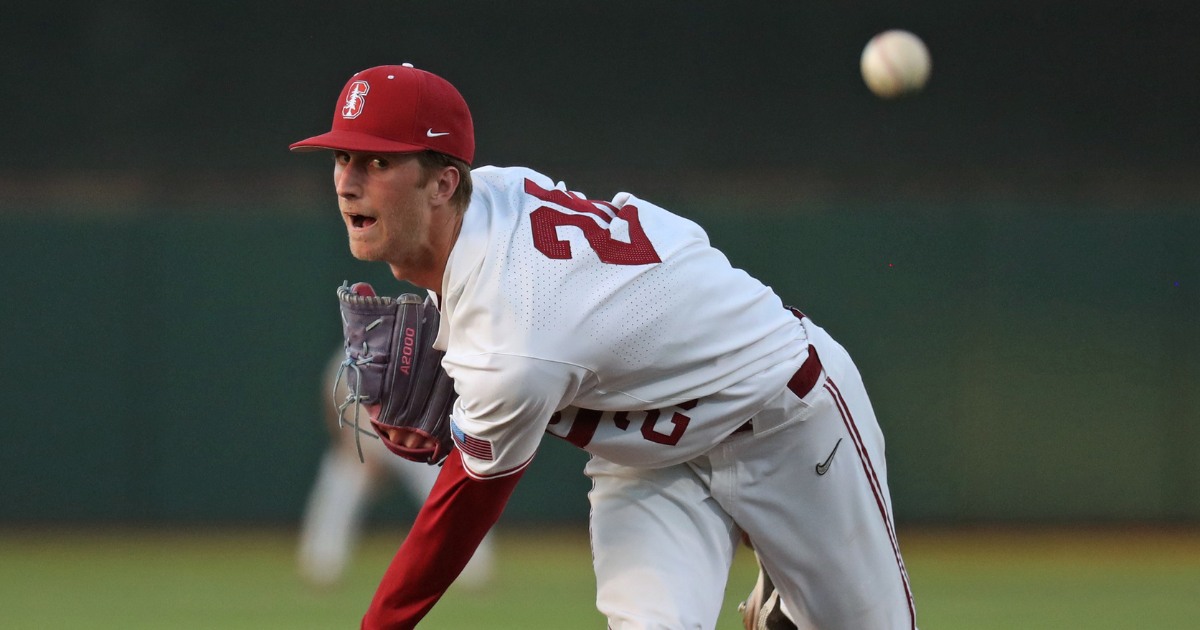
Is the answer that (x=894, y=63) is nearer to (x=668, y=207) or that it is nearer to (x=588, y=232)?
(x=668, y=207)

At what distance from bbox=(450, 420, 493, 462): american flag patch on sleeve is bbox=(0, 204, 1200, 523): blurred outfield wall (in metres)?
5.20

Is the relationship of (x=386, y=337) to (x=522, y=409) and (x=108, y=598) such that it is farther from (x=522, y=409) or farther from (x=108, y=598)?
(x=108, y=598)

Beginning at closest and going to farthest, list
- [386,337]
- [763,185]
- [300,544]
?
[386,337], [300,544], [763,185]

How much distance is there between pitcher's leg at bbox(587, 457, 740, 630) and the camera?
3.10 meters

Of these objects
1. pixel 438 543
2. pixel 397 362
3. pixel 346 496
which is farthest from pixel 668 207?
pixel 438 543

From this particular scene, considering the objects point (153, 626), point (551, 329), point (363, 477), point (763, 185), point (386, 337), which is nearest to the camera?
point (551, 329)

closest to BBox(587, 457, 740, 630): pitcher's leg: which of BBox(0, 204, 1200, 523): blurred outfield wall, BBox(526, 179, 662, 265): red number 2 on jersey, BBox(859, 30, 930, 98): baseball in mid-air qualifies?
BBox(526, 179, 662, 265): red number 2 on jersey

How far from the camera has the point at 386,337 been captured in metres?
3.11

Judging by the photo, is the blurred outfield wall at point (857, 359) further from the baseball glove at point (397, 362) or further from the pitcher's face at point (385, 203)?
the pitcher's face at point (385, 203)

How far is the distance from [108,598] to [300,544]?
1.79 metres

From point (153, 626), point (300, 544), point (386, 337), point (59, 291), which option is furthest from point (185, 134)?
point (386, 337)

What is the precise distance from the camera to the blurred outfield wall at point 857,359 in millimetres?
8070

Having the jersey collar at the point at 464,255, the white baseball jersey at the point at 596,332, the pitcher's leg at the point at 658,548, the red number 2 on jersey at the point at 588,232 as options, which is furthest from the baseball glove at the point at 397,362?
the pitcher's leg at the point at 658,548

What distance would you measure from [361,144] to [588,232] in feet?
1.78
